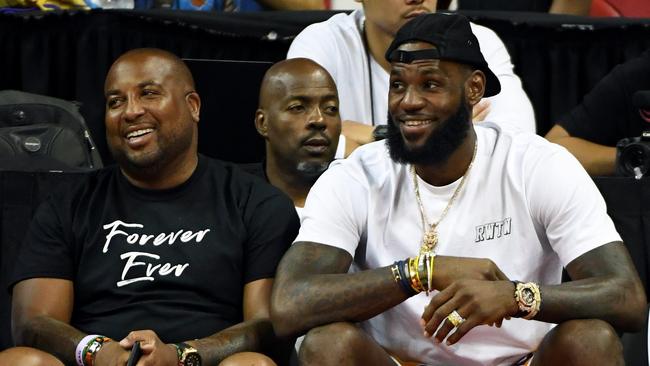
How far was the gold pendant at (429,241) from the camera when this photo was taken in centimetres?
321

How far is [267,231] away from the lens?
3.37m

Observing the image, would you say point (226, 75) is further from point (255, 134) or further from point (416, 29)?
point (416, 29)

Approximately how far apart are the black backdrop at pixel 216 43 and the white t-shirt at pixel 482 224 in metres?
1.67

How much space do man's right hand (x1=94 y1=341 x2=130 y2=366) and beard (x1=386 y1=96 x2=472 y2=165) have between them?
0.88 metres

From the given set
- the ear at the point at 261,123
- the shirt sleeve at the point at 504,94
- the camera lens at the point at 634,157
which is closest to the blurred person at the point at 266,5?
the shirt sleeve at the point at 504,94

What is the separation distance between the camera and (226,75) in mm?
4496

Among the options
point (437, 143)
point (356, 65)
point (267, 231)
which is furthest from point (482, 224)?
point (356, 65)

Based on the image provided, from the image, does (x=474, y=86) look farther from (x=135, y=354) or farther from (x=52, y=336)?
(x=52, y=336)

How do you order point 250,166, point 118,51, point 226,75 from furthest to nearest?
1. point 118,51
2. point 226,75
3. point 250,166

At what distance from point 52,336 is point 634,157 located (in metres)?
1.84

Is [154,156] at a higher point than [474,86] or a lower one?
lower

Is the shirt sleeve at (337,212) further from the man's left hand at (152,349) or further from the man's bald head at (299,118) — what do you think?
the man's bald head at (299,118)

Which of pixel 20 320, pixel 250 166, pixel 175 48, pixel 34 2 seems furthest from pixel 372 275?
pixel 34 2

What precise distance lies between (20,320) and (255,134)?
1.50 meters
